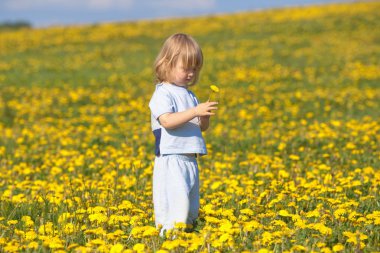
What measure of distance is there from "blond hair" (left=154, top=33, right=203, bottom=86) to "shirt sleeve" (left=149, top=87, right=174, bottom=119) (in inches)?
5.8

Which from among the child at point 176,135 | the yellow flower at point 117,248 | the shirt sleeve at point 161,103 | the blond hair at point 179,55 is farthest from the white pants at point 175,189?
the yellow flower at point 117,248

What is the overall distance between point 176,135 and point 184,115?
0.95ft

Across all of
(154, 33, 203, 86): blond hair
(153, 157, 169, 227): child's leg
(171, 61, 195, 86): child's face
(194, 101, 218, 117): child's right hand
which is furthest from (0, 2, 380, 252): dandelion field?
(154, 33, 203, 86): blond hair

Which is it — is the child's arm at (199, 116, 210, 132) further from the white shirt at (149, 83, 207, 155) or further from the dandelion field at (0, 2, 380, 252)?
the dandelion field at (0, 2, 380, 252)

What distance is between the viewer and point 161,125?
4.13 m

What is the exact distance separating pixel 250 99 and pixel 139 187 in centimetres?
734

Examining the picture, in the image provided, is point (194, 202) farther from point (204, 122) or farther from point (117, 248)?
point (117, 248)

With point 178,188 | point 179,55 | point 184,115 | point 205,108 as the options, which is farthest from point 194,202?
point 179,55

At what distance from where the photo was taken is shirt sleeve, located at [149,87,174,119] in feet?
13.3

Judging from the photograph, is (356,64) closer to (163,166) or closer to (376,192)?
(376,192)

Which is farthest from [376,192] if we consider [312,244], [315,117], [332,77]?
[332,77]

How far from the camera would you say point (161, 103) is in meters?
4.07

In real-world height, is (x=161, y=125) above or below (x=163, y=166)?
above

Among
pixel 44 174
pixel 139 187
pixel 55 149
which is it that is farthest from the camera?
pixel 55 149
